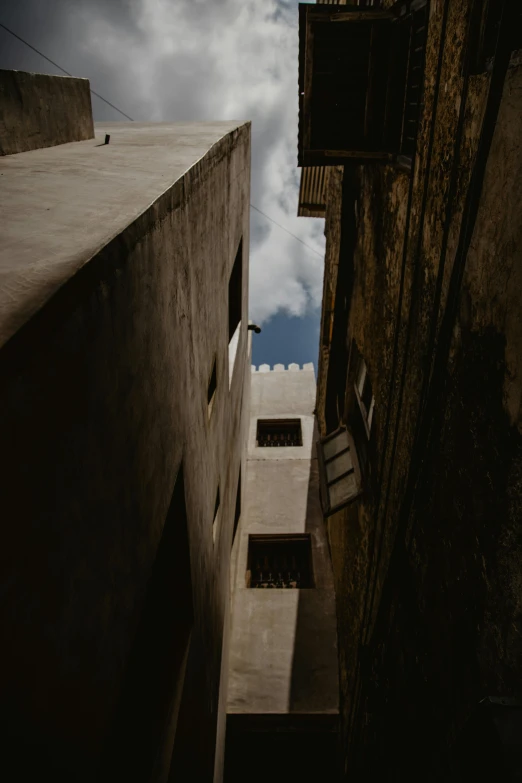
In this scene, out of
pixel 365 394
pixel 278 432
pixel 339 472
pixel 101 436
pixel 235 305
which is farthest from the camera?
pixel 278 432

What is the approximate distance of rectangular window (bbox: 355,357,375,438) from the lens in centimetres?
552

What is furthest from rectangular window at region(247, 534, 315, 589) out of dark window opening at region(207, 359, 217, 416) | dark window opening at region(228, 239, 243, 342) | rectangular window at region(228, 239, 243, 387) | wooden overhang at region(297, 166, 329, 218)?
wooden overhang at region(297, 166, 329, 218)

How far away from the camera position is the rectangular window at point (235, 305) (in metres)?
6.54

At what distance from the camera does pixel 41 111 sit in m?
3.36

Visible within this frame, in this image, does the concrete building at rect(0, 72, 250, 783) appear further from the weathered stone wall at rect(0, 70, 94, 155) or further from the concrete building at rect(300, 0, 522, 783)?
the concrete building at rect(300, 0, 522, 783)

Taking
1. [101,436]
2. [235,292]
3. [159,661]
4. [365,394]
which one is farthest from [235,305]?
[101,436]

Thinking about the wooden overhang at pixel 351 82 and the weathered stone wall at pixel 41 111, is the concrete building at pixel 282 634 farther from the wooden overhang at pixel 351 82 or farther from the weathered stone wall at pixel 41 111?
the weathered stone wall at pixel 41 111

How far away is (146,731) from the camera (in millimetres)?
2895

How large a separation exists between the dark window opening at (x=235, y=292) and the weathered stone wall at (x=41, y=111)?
2.76 meters

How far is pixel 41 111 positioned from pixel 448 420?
12.5ft

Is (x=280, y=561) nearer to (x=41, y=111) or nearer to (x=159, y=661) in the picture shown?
(x=159, y=661)

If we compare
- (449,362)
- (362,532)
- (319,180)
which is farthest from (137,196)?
(319,180)

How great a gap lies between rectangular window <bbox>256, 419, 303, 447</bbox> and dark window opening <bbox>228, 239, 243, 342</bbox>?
A: 5.27m

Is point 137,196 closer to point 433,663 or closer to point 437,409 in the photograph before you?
point 437,409
